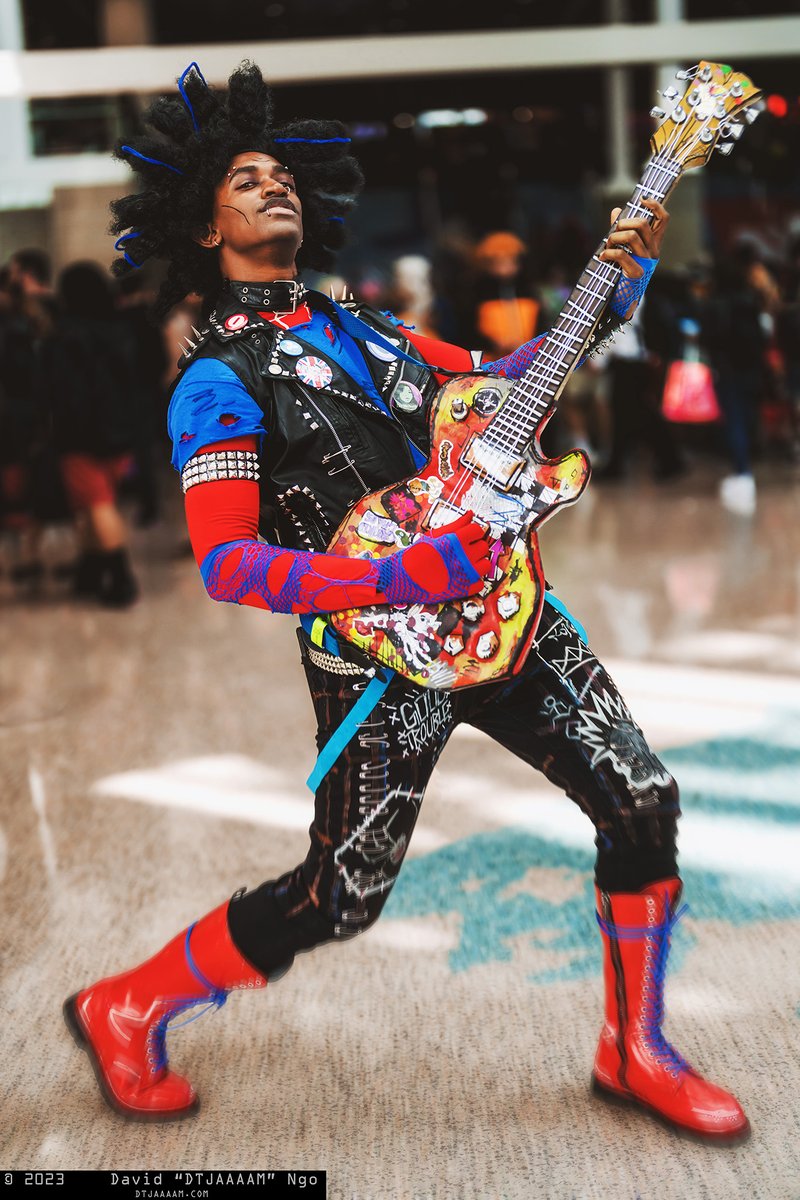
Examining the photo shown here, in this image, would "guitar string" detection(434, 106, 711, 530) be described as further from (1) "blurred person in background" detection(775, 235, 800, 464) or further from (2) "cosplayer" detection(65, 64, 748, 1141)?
(1) "blurred person in background" detection(775, 235, 800, 464)

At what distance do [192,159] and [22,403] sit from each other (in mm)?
5381

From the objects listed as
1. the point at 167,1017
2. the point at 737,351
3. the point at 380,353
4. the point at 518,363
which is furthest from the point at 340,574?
the point at 737,351

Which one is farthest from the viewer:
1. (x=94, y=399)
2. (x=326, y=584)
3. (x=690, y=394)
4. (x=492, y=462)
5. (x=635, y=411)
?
(x=635, y=411)

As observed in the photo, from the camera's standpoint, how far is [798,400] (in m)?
10.3

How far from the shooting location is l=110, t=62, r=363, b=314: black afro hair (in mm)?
2223

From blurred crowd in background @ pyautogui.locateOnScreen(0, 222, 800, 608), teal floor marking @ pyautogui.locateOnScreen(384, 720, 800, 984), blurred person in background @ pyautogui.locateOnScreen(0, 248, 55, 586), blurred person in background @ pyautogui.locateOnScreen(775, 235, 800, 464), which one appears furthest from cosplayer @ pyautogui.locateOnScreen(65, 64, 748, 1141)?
blurred person in background @ pyautogui.locateOnScreen(775, 235, 800, 464)

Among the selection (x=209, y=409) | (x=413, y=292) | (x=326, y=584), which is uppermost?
(x=209, y=409)

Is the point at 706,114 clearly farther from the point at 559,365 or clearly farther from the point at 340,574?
the point at 340,574

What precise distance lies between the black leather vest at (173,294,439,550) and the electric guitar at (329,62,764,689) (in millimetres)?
61

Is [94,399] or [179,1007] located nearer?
[179,1007]

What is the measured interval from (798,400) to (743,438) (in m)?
1.80

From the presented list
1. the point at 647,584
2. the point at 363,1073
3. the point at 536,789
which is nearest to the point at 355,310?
the point at 363,1073

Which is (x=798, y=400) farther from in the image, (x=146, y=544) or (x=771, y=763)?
(x=771, y=763)

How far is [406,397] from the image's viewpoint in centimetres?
218
